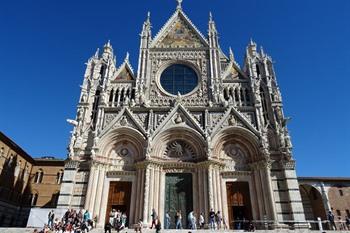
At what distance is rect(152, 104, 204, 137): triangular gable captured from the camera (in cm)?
1911

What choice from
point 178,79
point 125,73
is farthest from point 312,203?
point 125,73

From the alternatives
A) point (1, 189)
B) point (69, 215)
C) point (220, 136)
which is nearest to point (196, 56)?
point (220, 136)

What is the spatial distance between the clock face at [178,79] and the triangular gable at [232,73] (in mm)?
2484

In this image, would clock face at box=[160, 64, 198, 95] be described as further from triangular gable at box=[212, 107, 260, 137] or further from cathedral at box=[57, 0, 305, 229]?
triangular gable at box=[212, 107, 260, 137]

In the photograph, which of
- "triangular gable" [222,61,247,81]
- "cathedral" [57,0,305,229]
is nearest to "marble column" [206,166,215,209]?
"cathedral" [57,0,305,229]

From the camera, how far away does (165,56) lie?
2342 cm

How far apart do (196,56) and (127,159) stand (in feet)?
35.2

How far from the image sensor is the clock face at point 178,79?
72.5 feet

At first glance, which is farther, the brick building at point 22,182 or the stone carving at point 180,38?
the brick building at point 22,182

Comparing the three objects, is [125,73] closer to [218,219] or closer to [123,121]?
[123,121]

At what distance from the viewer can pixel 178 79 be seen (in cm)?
2273

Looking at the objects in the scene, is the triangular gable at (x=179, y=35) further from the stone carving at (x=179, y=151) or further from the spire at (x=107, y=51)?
the stone carving at (x=179, y=151)

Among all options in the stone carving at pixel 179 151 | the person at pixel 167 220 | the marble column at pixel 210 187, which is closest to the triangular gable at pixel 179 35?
the stone carving at pixel 179 151

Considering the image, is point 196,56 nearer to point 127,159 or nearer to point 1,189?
point 127,159
